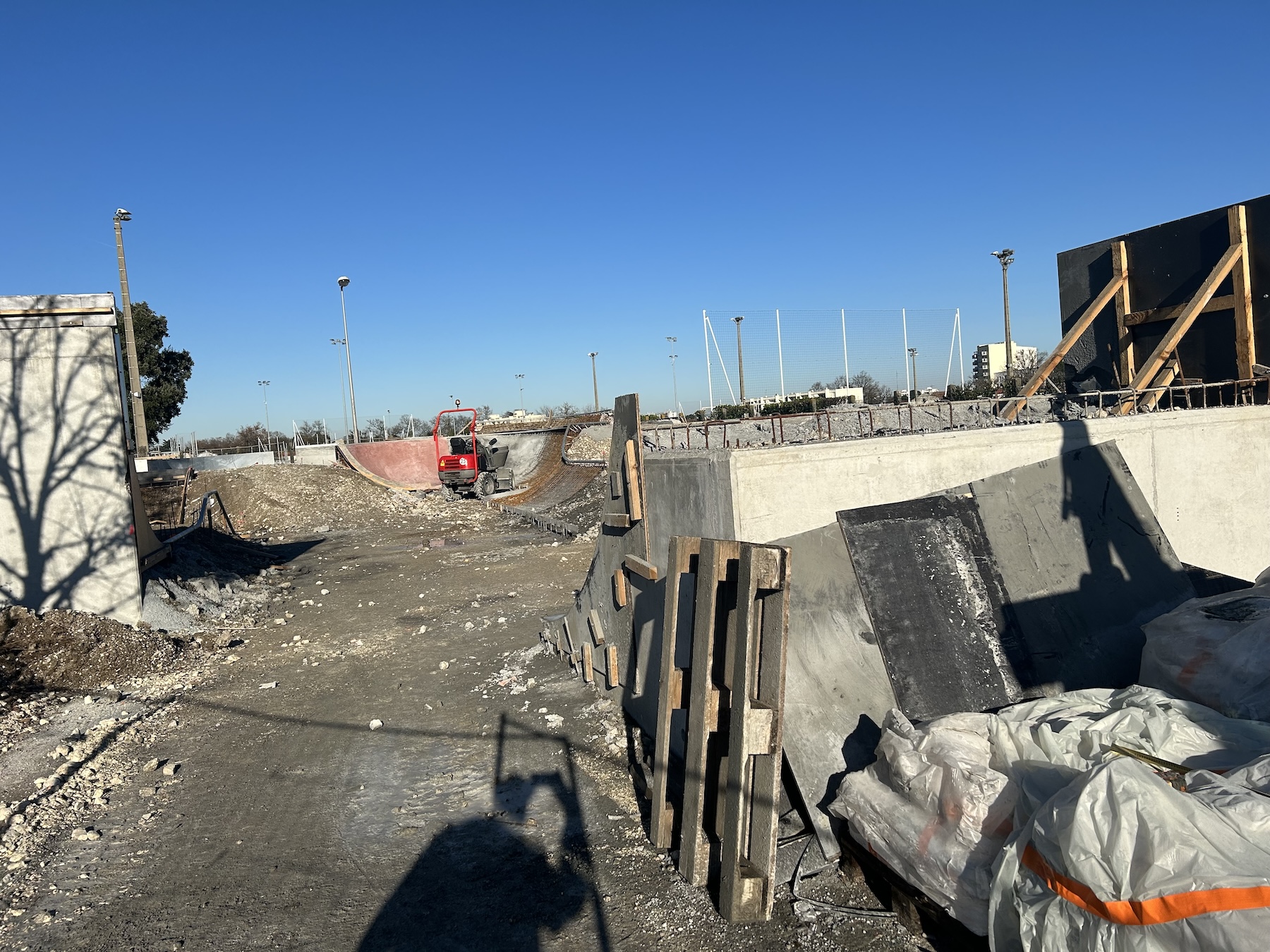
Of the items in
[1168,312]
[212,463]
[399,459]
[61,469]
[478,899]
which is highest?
[1168,312]

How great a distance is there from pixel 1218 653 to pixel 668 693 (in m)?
2.61

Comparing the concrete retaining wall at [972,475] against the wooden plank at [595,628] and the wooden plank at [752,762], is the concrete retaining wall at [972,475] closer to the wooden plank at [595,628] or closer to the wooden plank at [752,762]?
the wooden plank at [752,762]

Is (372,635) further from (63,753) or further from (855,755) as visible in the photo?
(855,755)

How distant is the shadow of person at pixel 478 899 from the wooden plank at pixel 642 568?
1.72 m

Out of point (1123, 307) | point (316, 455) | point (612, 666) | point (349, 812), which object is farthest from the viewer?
point (316, 455)

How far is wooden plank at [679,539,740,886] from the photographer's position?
3824mm

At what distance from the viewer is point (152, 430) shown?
34469mm

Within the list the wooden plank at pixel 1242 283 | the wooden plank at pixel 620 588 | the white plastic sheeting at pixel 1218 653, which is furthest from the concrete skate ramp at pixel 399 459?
the white plastic sheeting at pixel 1218 653

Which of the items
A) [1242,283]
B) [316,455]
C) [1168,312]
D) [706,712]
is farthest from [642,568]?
[316,455]

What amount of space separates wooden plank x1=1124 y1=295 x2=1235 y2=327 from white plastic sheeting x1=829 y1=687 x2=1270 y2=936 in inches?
353

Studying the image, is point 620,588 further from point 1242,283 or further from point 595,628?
point 1242,283

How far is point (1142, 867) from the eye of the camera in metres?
2.36

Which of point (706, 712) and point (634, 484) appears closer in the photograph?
point (706, 712)

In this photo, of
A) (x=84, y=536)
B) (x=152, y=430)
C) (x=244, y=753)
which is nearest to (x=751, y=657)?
(x=244, y=753)
